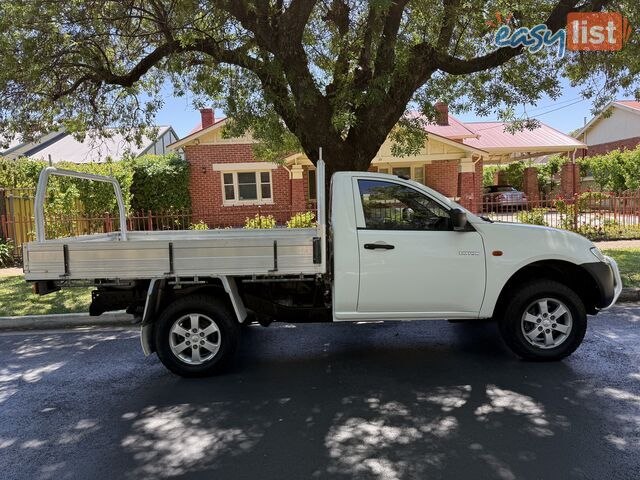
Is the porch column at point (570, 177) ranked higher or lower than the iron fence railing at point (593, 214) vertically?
higher

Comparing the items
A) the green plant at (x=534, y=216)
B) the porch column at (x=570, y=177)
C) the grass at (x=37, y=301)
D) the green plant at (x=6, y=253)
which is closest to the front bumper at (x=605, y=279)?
the grass at (x=37, y=301)

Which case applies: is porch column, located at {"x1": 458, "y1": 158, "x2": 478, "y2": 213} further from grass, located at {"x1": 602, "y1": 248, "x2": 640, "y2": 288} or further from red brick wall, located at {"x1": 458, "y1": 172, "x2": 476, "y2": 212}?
grass, located at {"x1": 602, "y1": 248, "x2": 640, "y2": 288}

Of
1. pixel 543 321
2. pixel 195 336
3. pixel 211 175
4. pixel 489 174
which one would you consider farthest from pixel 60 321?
pixel 489 174

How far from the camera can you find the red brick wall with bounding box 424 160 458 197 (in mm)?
20297

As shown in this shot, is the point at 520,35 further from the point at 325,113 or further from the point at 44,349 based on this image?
the point at 44,349

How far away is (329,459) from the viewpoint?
331 cm

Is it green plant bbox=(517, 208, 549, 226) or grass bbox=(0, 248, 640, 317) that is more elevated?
green plant bbox=(517, 208, 549, 226)

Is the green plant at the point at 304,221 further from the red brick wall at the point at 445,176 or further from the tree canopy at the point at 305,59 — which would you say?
the red brick wall at the point at 445,176

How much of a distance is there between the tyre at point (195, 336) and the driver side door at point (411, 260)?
4.36 feet

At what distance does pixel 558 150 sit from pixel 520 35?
16.9 m

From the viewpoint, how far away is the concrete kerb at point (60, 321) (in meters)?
7.25

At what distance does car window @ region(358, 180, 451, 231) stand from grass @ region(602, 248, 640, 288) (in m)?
5.12

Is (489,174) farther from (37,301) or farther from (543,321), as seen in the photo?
(543,321)

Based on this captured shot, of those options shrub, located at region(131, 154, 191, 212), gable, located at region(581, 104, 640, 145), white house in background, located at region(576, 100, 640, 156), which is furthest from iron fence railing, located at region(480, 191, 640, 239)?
gable, located at region(581, 104, 640, 145)
